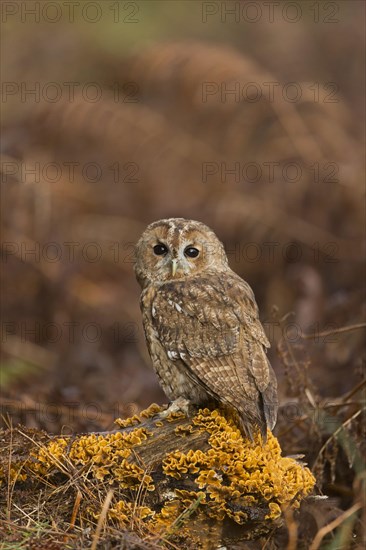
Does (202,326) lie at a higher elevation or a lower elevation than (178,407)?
higher

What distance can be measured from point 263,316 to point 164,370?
12.8 ft

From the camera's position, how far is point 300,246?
7.89 meters

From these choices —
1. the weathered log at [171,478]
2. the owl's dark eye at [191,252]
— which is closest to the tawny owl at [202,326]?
the owl's dark eye at [191,252]

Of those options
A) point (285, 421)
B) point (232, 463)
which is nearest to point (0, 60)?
point (285, 421)

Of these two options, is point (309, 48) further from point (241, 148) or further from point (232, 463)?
point (232, 463)

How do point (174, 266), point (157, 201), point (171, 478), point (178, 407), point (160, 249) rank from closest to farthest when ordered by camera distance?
1. point (171, 478)
2. point (178, 407)
3. point (174, 266)
4. point (160, 249)
5. point (157, 201)

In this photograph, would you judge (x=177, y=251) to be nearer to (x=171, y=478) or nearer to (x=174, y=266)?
(x=174, y=266)

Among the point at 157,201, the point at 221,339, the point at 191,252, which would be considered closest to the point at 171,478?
the point at 221,339

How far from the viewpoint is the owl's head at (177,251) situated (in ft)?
14.5

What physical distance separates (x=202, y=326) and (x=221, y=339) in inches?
5.5

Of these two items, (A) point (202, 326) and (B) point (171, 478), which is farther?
(A) point (202, 326)

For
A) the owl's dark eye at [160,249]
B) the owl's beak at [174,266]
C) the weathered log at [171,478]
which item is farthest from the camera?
the owl's dark eye at [160,249]

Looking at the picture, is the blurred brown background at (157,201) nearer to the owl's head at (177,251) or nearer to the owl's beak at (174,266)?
the owl's head at (177,251)

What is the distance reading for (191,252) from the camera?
4.48m
